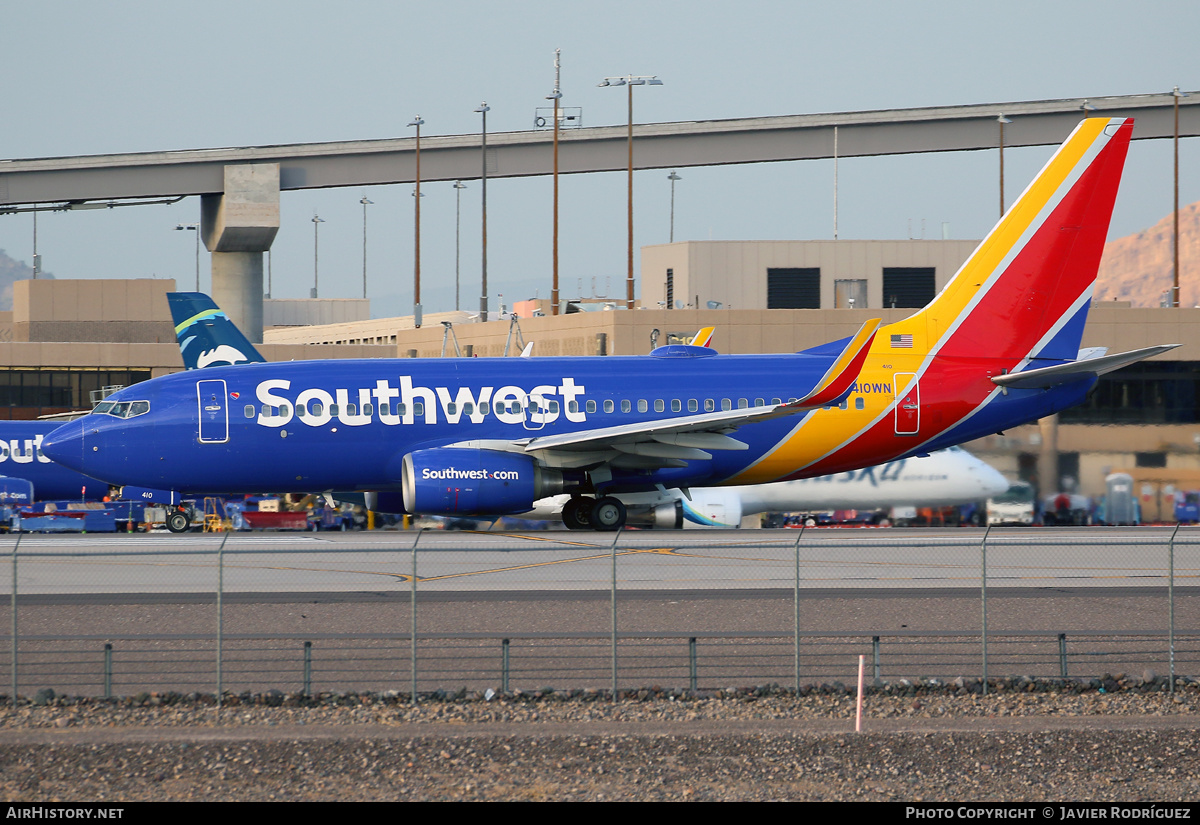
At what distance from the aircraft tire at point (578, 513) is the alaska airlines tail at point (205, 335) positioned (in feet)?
50.8

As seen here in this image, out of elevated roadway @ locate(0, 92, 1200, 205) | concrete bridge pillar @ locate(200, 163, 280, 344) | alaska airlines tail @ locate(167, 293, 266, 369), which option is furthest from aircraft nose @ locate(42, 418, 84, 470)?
elevated roadway @ locate(0, 92, 1200, 205)

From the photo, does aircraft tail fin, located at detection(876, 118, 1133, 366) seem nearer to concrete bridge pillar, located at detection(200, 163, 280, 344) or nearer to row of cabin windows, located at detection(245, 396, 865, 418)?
row of cabin windows, located at detection(245, 396, 865, 418)

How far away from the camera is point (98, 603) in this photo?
60.7ft

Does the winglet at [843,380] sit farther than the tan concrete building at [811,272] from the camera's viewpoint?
No

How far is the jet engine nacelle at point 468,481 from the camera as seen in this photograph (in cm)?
2627

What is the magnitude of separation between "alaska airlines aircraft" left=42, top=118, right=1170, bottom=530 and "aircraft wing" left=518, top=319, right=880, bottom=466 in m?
0.05

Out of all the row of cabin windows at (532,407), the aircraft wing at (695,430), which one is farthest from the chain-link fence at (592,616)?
the row of cabin windows at (532,407)

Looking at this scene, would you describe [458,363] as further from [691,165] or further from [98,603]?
[691,165]

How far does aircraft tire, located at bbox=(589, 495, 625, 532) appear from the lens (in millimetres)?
28047

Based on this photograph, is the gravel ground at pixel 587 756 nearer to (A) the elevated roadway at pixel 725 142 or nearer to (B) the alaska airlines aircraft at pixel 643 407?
(B) the alaska airlines aircraft at pixel 643 407

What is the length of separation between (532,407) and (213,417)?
6592mm

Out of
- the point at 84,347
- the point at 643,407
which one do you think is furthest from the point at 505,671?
the point at 84,347

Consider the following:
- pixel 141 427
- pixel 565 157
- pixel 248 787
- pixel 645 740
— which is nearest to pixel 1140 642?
pixel 645 740

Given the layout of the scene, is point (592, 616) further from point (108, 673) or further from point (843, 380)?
point (843, 380)
